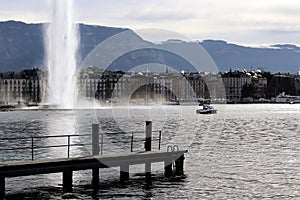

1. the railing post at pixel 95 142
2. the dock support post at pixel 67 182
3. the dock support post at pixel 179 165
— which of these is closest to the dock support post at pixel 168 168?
the dock support post at pixel 179 165

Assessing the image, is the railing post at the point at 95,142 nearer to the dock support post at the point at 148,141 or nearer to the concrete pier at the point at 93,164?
the concrete pier at the point at 93,164

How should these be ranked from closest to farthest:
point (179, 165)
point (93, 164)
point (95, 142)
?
1. point (93, 164)
2. point (95, 142)
3. point (179, 165)

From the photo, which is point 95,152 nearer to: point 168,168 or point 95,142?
point 95,142

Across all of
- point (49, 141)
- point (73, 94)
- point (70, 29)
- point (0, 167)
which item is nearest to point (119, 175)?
point (0, 167)

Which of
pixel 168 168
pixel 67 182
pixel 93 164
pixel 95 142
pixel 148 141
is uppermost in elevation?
pixel 95 142

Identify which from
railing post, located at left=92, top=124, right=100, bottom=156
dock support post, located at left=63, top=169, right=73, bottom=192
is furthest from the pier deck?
railing post, located at left=92, top=124, right=100, bottom=156

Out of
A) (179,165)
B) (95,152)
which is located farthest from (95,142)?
(179,165)

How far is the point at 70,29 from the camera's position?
463 ft

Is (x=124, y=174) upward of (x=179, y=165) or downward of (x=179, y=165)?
downward

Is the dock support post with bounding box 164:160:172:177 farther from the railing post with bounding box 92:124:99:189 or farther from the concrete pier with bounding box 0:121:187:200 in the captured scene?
the railing post with bounding box 92:124:99:189

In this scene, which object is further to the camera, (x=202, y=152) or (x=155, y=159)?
(x=202, y=152)

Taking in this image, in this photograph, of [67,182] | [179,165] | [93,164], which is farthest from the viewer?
[179,165]

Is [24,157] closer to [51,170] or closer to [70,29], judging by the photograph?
[51,170]

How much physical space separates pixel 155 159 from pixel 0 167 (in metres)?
9.38
